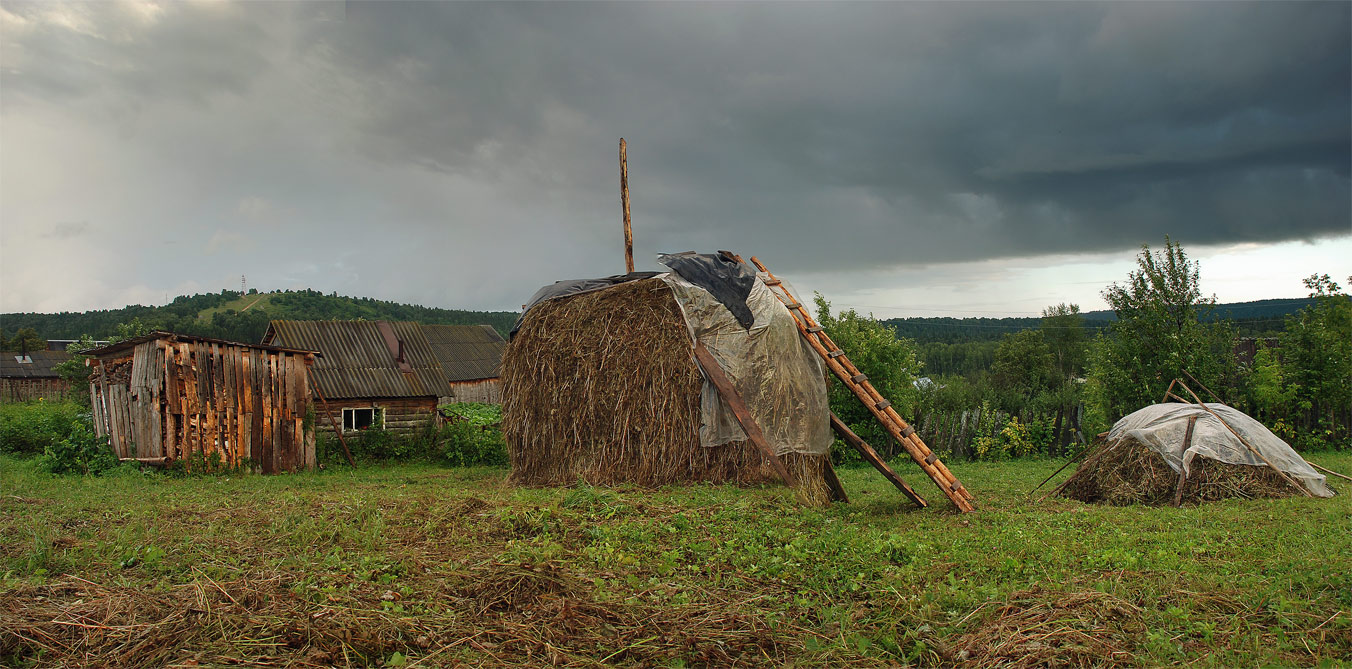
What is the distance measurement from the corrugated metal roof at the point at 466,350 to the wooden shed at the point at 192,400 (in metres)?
16.6

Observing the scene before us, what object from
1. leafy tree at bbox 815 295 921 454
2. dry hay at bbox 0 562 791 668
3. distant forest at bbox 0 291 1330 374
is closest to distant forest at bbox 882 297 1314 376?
distant forest at bbox 0 291 1330 374

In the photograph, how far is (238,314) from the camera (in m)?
72.4

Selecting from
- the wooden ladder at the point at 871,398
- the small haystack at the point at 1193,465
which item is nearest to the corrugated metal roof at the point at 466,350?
the wooden ladder at the point at 871,398

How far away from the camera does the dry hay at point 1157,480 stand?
10562 millimetres

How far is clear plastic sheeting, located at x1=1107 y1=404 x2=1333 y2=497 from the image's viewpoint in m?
10.8

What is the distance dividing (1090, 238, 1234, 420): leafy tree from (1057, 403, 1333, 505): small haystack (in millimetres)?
8119

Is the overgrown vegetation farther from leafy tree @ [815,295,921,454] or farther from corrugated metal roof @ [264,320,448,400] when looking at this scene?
leafy tree @ [815,295,921,454]

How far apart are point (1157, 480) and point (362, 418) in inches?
887

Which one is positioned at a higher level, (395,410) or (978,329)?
(978,329)

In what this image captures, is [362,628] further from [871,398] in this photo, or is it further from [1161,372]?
[1161,372]

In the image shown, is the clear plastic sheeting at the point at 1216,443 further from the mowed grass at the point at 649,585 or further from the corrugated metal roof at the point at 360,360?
the corrugated metal roof at the point at 360,360

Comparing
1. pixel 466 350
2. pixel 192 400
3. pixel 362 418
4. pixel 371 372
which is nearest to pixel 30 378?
pixel 466 350

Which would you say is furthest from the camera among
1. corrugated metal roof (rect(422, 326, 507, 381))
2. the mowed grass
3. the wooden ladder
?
corrugated metal roof (rect(422, 326, 507, 381))

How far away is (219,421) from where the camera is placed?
16.3 m
